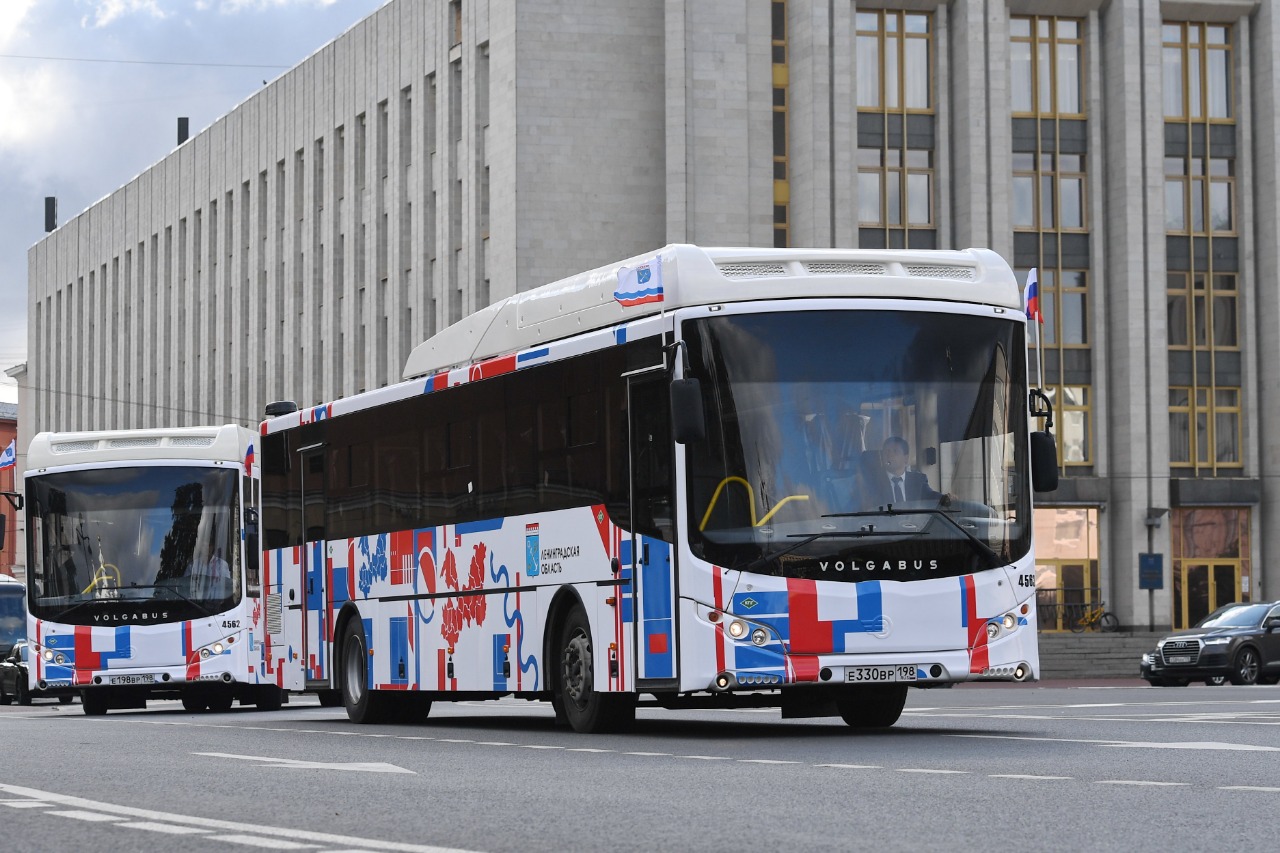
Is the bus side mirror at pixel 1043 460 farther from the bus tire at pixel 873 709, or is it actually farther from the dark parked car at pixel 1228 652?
the dark parked car at pixel 1228 652

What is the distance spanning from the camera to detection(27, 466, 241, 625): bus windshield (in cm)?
2731

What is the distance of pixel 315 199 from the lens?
75.2 m

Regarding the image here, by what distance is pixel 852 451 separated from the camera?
623 inches

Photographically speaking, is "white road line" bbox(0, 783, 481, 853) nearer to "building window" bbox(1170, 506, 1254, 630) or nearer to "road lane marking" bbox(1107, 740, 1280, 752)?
"road lane marking" bbox(1107, 740, 1280, 752)

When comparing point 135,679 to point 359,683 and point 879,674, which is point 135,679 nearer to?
point 359,683

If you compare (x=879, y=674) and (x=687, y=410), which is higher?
(x=687, y=410)

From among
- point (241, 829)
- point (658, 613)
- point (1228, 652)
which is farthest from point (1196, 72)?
point (241, 829)

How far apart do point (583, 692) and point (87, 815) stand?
7438 millimetres

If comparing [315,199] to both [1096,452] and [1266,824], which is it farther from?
[1266,824]

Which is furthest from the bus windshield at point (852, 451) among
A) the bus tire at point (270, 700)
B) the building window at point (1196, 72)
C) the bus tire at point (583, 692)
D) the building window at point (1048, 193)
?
the building window at point (1196, 72)

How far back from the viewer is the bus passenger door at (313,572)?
22.7m

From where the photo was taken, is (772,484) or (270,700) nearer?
(772,484)

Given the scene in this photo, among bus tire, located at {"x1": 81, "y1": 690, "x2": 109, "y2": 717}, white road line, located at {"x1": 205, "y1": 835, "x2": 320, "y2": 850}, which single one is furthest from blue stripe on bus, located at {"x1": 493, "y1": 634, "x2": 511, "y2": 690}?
bus tire, located at {"x1": 81, "y1": 690, "x2": 109, "y2": 717}

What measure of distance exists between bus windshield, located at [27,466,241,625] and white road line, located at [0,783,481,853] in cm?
1601
